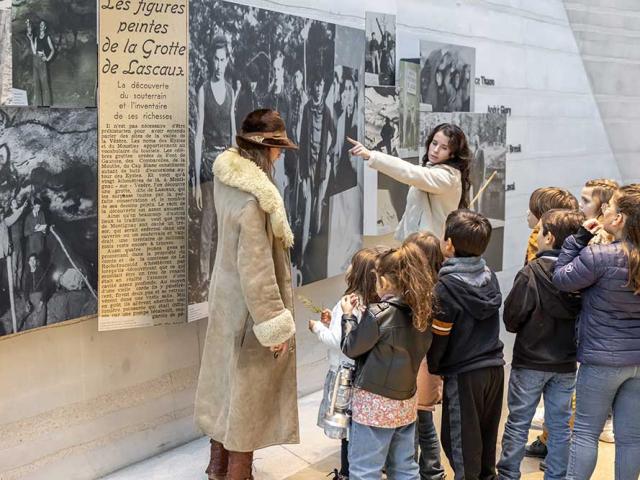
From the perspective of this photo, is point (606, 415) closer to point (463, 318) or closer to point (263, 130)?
point (463, 318)

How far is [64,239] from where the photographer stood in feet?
12.0

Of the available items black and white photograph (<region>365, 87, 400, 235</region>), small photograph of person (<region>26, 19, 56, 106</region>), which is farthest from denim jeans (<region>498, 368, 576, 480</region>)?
small photograph of person (<region>26, 19, 56, 106</region>)

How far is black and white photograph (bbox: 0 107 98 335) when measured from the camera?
3.43 m

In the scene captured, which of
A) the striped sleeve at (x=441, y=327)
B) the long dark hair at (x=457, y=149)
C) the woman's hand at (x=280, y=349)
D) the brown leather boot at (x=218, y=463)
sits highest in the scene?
the long dark hair at (x=457, y=149)

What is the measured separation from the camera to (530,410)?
4047 millimetres

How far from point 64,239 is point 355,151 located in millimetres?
1749

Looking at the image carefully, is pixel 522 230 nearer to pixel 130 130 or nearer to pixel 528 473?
pixel 528 473

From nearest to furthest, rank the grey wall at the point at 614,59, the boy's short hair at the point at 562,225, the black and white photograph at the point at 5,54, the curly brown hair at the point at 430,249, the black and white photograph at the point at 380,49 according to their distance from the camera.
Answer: the black and white photograph at the point at 5,54, the curly brown hair at the point at 430,249, the boy's short hair at the point at 562,225, the black and white photograph at the point at 380,49, the grey wall at the point at 614,59

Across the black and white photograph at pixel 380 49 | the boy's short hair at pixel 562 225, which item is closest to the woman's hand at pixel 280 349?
the boy's short hair at pixel 562 225

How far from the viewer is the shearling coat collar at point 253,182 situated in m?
3.62

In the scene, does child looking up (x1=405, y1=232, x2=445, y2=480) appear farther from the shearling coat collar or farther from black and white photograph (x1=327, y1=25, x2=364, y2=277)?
black and white photograph (x1=327, y1=25, x2=364, y2=277)

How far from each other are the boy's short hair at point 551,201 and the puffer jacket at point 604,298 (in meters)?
0.71

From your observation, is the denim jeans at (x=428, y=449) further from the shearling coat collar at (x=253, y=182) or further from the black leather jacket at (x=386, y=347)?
the shearling coat collar at (x=253, y=182)

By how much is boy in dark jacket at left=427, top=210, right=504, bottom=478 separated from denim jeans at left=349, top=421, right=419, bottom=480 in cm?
28
